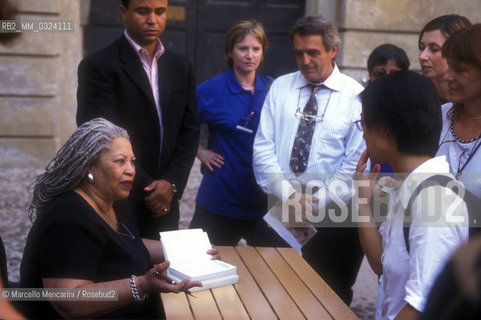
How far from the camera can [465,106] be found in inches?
106

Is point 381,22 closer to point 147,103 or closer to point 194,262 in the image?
point 147,103

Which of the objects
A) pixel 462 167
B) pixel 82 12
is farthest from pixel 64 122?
pixel 462 167

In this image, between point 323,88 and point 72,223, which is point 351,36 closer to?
point 323,88

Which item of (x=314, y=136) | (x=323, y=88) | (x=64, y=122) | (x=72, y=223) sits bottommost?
(x=64, y=122)

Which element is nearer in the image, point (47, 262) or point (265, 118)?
point (47, 262)

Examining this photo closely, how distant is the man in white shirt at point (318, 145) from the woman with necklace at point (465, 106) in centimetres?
65

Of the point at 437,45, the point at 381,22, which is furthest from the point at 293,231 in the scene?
the point at 381,22

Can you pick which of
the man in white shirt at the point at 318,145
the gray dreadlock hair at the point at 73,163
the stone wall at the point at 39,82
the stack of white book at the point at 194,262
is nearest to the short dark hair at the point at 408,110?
the stack of white book at the point at 194,262

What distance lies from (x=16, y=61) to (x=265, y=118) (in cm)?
436

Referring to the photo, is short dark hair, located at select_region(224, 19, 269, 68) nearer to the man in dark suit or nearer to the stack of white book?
the man in dark suit

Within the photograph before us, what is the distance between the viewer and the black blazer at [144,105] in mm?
3160

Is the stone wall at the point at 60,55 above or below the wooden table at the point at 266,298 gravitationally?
above

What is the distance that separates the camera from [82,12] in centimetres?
718

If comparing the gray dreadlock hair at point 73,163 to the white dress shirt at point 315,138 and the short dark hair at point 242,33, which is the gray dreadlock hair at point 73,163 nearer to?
the white dress shirt at point 315,138
